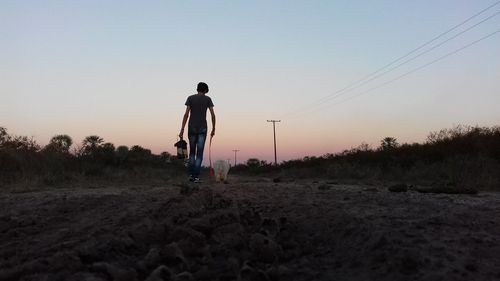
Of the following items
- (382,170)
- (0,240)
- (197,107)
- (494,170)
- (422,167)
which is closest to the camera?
(0,240)

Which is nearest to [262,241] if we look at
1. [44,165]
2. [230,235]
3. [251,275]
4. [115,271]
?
[230,235]

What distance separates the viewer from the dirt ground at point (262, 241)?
366cm

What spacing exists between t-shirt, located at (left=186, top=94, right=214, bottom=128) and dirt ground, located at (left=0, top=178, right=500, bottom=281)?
4.84 meters

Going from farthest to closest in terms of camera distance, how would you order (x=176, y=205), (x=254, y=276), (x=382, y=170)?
1. (x=382, y=170)
2. (x=176, y=205)
3. (x=254, y=276)

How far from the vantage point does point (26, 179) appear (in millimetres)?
14055

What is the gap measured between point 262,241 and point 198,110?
718cm

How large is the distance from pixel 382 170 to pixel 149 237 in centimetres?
1821

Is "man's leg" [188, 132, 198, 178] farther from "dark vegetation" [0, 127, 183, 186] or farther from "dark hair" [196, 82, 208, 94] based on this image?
"dark vegetation" [0, 127, 183, 186]

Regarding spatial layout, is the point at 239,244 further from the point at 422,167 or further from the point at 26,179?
the point at 422,167

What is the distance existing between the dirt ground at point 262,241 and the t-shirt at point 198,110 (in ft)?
15.9

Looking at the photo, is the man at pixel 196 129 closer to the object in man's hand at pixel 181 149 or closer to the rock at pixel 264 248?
the object in man's hand at pixel 181 149

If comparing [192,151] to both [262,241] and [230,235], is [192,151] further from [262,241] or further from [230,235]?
[262,241]

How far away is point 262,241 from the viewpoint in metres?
4.28

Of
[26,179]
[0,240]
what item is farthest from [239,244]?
[26,179]
